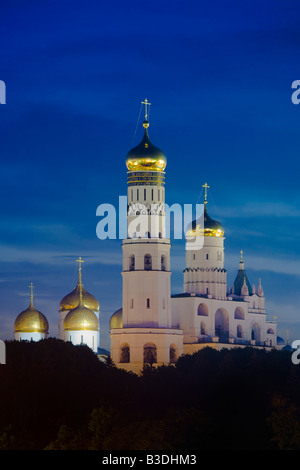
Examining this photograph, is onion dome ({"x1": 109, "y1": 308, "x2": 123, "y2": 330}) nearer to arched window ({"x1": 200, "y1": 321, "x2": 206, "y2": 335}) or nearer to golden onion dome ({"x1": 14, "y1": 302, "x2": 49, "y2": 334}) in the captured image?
golden onion dome ({"x1": 14, "y1": 302, "x2": 49, "y2": 334})

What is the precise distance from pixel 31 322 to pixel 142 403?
3083 cm

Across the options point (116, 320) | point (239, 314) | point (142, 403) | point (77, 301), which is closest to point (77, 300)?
point (77, 301)

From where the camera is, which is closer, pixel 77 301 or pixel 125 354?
pixel 125 354

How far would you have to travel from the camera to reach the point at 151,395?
5403 centimetres

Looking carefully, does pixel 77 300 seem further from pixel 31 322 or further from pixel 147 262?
pixel 147 262

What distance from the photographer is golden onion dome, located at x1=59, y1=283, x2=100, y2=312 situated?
274 ft

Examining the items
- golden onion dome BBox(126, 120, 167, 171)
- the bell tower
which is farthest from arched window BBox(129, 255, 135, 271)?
golden onion dome BBox(126, 120, 167, 171)

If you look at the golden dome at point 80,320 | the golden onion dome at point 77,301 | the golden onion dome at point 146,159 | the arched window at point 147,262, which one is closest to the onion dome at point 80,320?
the golden dome at point 80,320

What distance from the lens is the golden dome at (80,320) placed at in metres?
79.9

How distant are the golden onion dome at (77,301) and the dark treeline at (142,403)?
2147 cm

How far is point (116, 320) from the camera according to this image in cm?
8225
